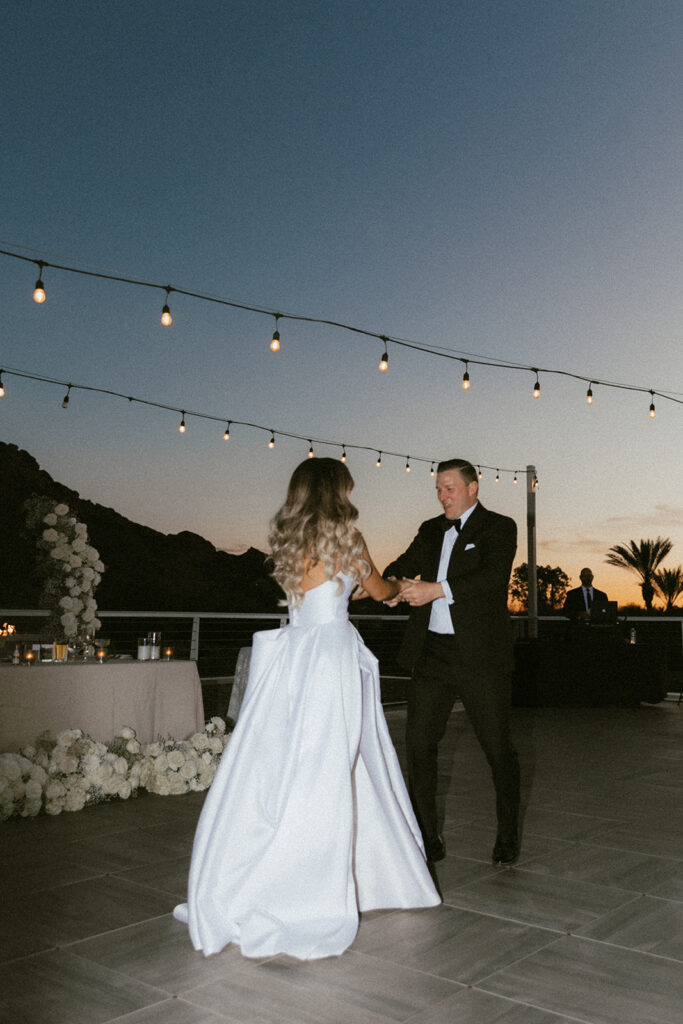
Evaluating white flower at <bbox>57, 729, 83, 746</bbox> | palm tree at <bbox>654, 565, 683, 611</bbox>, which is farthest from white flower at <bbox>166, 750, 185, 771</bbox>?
palm tree at <bbox>654, 565, 683, 611</bbox>

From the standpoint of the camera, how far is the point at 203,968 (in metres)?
2.53

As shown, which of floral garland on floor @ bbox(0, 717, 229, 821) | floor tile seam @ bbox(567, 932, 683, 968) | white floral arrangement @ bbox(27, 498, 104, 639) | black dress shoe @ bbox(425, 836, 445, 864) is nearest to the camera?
floor tile seam @ bbox(567, 932, 683, 968)

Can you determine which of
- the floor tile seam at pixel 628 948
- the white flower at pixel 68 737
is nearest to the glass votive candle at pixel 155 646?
the white flower at pixel 68 737

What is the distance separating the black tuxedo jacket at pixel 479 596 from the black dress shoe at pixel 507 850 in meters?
0.71

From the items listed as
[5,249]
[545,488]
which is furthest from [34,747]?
[545,488]

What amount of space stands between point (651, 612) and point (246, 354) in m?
14.0

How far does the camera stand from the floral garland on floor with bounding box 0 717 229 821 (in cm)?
438

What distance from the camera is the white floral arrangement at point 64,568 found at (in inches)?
201

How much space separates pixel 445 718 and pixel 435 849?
557 millimetres

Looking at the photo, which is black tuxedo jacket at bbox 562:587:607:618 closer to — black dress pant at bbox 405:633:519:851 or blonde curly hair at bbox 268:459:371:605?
black dress pant at bbox 405:633:519:851

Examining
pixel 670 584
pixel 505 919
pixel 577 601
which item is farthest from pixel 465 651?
pixel 670 584

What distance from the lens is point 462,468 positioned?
12.3ft

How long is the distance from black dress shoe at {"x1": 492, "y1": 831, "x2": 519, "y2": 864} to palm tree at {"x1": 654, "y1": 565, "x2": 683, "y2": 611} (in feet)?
61.3

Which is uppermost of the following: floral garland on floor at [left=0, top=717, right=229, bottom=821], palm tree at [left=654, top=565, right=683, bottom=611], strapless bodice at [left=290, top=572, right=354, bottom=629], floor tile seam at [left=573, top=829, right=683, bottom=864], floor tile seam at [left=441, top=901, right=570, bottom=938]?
palm tree at [left=654, top=565, right=683, bottom=611]
